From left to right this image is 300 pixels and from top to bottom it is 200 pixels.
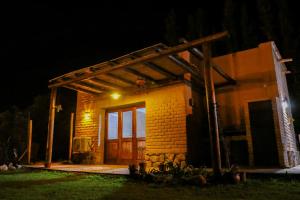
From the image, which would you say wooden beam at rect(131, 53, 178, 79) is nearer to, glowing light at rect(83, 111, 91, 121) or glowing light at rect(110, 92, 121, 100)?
glowing light at rect(110, 92, 121, 100)

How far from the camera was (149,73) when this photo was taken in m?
8.22

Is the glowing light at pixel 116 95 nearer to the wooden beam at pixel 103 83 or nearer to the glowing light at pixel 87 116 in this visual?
the wooden beam at pixel 103 83

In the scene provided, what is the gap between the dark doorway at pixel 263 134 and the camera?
23.6 ft

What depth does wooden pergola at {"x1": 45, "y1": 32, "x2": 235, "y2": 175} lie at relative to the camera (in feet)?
18.6

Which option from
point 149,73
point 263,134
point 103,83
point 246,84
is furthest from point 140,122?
point 263,134

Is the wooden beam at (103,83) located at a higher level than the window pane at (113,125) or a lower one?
higher

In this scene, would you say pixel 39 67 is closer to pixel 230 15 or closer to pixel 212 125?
pixel 230 15

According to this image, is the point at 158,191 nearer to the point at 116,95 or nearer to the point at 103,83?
the point at 103,83

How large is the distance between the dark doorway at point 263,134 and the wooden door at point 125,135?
3.81 meters

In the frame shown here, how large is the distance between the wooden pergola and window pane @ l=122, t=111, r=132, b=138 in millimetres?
943

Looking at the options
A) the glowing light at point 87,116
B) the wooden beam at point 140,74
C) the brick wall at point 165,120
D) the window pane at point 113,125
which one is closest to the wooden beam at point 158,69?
the brick wall at point 165,120

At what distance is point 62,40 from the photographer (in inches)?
648

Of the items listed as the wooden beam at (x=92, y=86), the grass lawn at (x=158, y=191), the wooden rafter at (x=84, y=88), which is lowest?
the grass lawn at (x=158, y=191)

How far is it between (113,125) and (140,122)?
4.39ft
